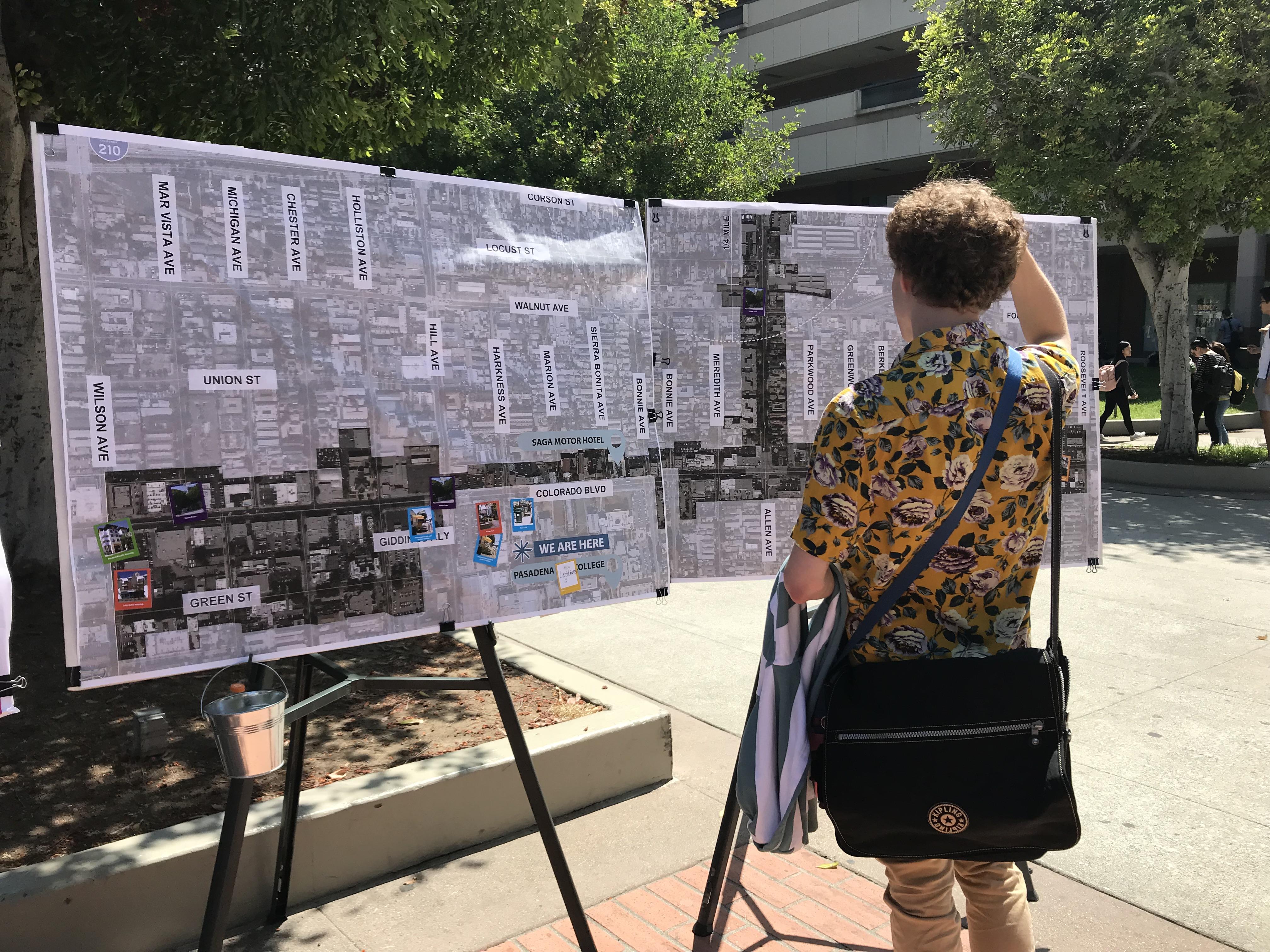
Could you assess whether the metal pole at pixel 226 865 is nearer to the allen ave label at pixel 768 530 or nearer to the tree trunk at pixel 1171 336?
the allen ave label at pixel 768 530

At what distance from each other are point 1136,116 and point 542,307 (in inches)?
425

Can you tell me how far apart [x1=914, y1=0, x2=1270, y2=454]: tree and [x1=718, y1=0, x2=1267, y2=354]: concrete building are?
14618mm

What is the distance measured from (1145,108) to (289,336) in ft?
37.0

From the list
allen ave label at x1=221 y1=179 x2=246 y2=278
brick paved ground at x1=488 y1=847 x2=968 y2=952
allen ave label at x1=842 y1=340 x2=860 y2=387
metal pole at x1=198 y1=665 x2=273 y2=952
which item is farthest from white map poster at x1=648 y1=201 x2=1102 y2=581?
metal pole at x1=198 y1=665 x2=273 y2=952

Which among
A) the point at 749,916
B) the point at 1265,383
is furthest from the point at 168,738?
the point at 1265,383

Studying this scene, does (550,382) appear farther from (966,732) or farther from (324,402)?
(966,732)

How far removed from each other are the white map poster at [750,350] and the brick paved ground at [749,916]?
42.2 inches

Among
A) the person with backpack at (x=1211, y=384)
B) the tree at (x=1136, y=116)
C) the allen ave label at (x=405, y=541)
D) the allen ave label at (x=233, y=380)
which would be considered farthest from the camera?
the person with backpack at (x=1211, y=384)

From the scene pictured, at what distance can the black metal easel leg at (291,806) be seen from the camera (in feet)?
9.13

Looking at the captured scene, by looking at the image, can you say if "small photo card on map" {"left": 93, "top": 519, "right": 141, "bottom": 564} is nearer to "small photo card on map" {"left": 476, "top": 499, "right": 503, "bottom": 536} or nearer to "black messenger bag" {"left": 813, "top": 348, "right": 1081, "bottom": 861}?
"small photo card on map" {"left": 476, "top": 499, "right": 503, "bottom": 536}

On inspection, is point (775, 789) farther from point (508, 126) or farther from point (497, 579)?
point (508, 126)

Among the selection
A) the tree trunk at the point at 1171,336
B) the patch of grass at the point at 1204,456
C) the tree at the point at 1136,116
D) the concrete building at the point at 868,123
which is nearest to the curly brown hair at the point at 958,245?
the tree at the point at 1136,116

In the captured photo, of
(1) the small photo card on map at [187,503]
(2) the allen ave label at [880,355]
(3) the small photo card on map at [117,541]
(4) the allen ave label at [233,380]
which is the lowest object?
(3) the small photo card on map at [117,541]

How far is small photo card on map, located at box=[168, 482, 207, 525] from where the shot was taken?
228 centimetres
